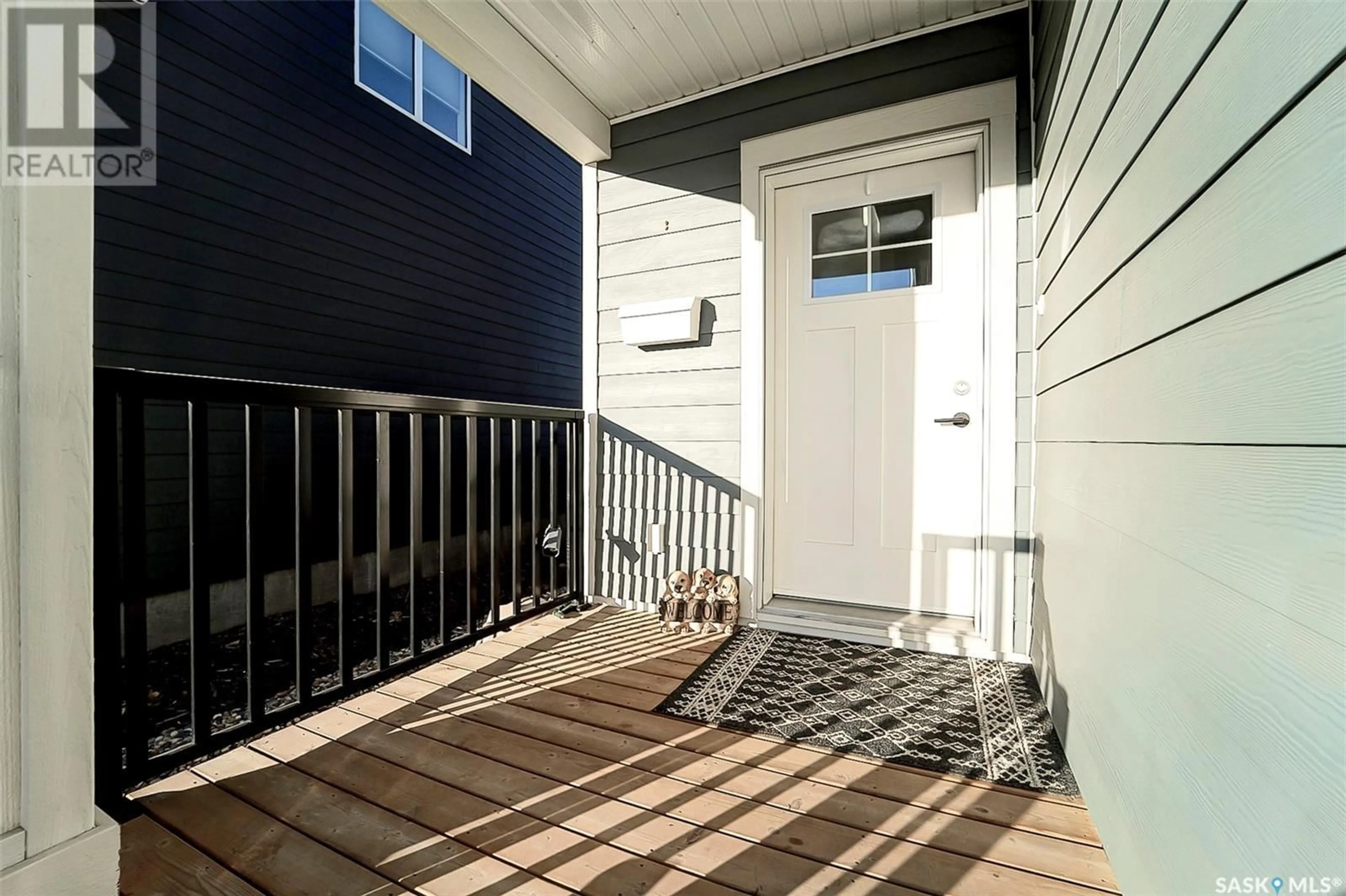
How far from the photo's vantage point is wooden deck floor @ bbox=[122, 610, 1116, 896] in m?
1.11

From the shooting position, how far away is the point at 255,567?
1604 mm

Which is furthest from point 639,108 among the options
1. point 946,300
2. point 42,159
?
point 42,159

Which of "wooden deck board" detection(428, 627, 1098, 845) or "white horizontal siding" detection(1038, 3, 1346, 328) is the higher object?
"white horizontal siding" detection(1038, 3, 1346, 328)

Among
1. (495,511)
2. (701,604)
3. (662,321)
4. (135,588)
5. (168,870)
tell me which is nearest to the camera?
(168,870)

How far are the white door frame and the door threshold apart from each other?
0.06 m

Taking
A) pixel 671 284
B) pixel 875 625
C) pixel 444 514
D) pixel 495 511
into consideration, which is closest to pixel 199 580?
pixel 444 514

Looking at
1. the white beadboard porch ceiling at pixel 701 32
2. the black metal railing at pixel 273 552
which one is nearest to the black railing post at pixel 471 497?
the black metal railing at pixel 273 552

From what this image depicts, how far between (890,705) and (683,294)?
78.3 inches

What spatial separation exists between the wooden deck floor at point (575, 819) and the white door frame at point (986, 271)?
3.29 feet

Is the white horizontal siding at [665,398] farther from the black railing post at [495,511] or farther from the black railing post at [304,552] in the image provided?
the black railing post at [304,552]

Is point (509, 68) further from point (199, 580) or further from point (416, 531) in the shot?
point (199, 580)

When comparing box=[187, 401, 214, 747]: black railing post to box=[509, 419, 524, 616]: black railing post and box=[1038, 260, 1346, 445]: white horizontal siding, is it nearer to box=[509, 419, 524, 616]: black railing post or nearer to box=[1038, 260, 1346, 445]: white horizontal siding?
box=[509, 419, 524, 616]: black railing post

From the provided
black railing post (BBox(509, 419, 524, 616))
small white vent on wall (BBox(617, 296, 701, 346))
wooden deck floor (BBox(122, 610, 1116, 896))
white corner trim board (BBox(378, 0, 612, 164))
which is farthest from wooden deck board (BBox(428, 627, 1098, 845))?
white corner trim board (BBox(378, 0, 612, 164))

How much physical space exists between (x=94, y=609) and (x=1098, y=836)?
7.33 ft
